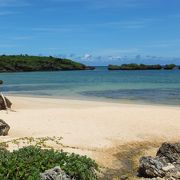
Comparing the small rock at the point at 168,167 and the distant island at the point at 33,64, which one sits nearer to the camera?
the small rock at the point at 168,167

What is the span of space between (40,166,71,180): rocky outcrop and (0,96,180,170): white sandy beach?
5064 millimetres

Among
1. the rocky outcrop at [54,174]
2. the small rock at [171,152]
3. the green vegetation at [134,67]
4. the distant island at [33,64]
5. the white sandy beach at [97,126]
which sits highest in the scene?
the rocky outcrop at [54,174]

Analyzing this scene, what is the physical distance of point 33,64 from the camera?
175 m

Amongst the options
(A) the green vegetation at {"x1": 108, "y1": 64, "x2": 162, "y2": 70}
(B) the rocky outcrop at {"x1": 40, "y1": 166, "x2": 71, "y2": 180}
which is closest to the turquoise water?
(B) the rocky outcrop at {"x1": 40, "y1": 166, "x2": 71, "y2": 180}

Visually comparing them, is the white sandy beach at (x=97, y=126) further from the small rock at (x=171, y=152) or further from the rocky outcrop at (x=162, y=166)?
the rocky outcrop at (x=162, y=166)

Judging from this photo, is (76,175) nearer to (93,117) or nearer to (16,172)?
(16,172)

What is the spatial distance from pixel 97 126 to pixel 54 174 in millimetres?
10857

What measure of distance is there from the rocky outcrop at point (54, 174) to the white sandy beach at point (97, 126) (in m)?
5.06

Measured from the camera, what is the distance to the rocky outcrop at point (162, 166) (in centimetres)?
1295

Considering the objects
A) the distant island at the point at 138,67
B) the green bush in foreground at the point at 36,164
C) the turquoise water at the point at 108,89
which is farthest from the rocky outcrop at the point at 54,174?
the distant island at the point at 138,67

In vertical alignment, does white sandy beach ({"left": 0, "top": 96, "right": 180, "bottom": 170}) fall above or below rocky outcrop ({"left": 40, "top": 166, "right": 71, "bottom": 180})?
below

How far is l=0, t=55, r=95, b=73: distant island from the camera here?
165225 mm

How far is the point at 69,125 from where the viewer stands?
70.3 ft

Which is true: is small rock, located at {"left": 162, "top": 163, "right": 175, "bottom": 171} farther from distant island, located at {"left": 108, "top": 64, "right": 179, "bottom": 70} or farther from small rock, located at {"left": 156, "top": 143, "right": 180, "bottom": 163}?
distant island, located at {"left": 108, "top": 64, "right": 179, "bottom": 70}
